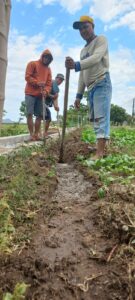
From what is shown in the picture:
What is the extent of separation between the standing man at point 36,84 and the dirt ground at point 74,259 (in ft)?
16.9

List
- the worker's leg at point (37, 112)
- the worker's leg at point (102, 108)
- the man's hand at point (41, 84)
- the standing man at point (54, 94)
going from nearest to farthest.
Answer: the worker's leg at point (102, 108) → the man's hand at point (41, 84) → the worker's leg at point (37, 112) → the standing man at point (54, 94)

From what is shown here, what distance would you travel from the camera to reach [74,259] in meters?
2.35

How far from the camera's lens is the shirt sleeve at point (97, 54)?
211 inches

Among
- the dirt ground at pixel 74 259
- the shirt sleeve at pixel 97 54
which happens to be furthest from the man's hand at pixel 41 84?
the dirt ground at pixel 74 259

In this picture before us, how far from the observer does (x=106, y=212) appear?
2883 mm

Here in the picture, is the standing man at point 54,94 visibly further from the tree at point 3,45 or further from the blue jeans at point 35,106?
the tree at point 3,45

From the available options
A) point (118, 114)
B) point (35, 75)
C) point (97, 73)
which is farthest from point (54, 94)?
point (118, 114)

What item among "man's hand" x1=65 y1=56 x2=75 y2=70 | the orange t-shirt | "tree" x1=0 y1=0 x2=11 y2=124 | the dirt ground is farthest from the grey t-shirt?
"tree" x1=0 y1=0 x2=11 y2=124

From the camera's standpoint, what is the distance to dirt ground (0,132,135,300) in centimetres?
204

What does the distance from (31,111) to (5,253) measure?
248 inches

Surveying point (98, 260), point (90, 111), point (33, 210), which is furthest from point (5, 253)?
point (90, 111)

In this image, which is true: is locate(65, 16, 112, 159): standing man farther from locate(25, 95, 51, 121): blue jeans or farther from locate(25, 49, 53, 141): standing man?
locate(25, 95, 51, 121): blue jeans

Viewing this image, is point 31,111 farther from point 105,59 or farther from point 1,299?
point 1,299

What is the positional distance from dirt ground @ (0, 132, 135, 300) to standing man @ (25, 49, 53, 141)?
5144mm
